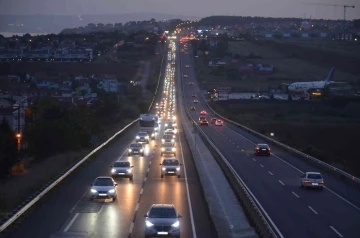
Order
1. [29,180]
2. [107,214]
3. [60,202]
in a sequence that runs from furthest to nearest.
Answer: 1. [29,180]
2. [60,202]
3. [107,214]

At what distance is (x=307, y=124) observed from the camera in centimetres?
7606

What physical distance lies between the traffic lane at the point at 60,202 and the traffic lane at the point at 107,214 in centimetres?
37

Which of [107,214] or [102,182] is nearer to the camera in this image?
[107,214]

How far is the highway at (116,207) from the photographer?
20703 mm

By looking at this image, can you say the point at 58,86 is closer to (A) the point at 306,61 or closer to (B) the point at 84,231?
(A) the point at 306,61

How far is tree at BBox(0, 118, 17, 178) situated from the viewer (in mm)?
37031

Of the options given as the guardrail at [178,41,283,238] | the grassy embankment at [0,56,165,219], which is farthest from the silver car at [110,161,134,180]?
the guardrail at [178,41,283,238]

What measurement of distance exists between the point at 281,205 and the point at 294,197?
2.70 m

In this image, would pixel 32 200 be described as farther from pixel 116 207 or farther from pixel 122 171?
pixel 122 171

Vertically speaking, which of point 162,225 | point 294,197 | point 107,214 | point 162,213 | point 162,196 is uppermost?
point 162,213

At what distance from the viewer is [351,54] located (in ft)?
466

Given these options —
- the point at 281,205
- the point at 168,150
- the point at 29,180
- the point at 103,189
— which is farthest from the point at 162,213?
the point at 168,150

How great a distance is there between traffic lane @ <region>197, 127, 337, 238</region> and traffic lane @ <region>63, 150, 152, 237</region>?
170 inches

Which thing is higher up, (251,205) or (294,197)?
(251,205)
